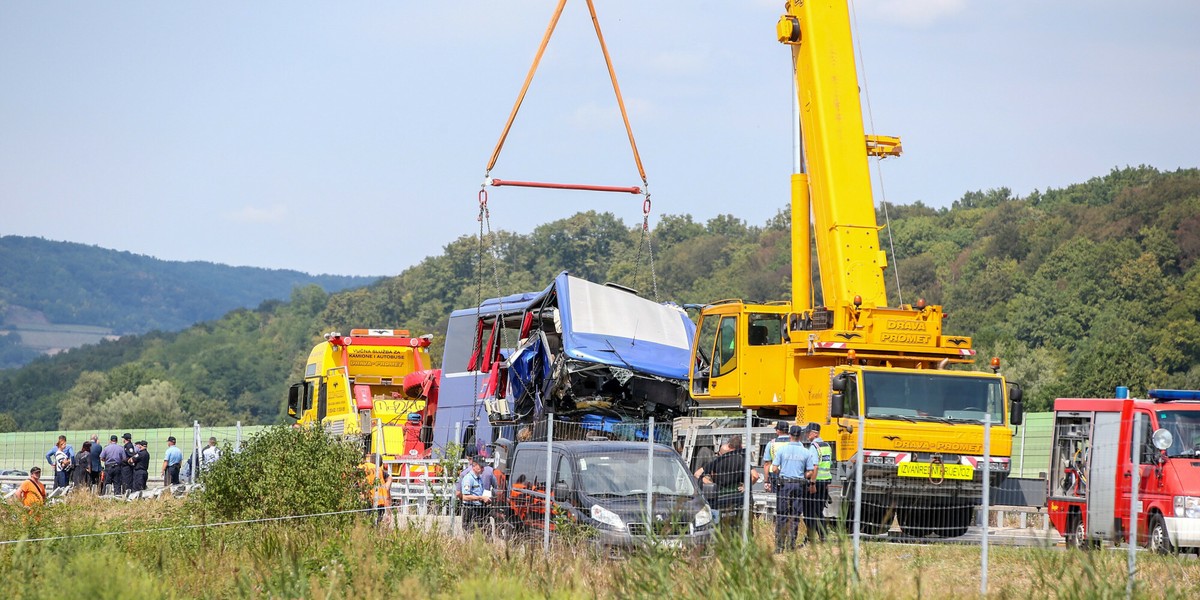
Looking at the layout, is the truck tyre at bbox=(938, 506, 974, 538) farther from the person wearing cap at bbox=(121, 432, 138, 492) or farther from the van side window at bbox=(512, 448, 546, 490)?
the person wearing cap at bbox=(121, 432, 138, 492)

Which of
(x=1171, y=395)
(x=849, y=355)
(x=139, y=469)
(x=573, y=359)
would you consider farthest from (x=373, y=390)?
(x=1171, y=395)

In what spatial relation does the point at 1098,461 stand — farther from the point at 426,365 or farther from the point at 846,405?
the point at 426,365

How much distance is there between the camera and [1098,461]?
17.0m

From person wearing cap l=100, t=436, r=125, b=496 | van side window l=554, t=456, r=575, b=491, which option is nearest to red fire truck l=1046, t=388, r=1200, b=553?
van side window l=554, t=456, r=575, b=491

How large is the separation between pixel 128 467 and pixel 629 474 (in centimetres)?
1900

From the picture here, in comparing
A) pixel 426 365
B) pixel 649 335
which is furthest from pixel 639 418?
pixel 426 365

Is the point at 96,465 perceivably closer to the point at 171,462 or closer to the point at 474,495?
the point at 171,462

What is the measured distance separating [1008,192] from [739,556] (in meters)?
114

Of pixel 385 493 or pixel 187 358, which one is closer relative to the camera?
pixel 385 493

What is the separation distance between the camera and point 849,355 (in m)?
18.9

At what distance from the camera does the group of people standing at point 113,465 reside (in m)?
31.0

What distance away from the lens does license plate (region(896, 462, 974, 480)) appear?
17.5m

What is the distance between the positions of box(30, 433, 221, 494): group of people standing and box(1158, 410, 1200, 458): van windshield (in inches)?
A: 765

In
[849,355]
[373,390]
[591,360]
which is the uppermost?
[849,355]
